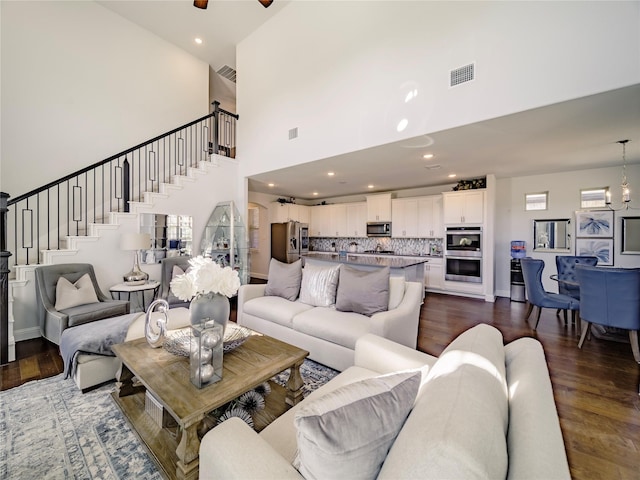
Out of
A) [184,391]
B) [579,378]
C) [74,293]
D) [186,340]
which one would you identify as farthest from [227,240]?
[579,378]

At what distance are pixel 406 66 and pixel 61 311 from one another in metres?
5.27

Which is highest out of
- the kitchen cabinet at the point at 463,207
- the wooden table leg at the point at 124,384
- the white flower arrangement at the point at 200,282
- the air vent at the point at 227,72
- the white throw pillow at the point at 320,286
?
the air vent at the point at 227,72

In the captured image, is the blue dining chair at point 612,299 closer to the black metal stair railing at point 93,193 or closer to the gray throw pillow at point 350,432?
the gray throw pillow at point 350,432

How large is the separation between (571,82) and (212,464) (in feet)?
13.0

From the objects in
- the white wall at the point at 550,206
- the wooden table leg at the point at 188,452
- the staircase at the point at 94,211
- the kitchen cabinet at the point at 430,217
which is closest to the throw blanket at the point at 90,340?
the staircase at the point at 94,211

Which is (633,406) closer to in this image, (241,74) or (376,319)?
(376,319)

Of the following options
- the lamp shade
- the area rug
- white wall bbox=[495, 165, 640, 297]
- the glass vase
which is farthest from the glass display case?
white wall bbox=[495, 165, 640, 297]

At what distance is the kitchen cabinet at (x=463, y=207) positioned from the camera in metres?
5.63

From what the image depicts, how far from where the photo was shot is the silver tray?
175cm

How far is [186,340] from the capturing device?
187 centimetres

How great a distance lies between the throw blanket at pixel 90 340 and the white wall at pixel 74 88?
3226mm

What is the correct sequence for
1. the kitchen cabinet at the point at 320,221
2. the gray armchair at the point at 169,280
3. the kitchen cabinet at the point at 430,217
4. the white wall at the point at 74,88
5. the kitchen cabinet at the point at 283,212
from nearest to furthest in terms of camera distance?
the white wall at the point at 74,88, the gray armchair at the point at 169,280, the kitchen cabinet at the point at 430,217, the kitchen cabinet at the point at 283,212, the kitchen cabinet at the point at 320,221

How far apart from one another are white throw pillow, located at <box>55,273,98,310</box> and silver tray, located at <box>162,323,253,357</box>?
6.99ft

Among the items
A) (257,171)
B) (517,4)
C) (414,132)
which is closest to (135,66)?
(257,171)
